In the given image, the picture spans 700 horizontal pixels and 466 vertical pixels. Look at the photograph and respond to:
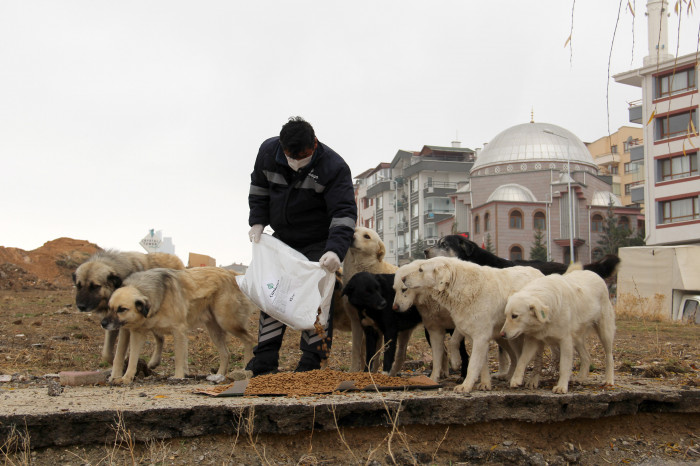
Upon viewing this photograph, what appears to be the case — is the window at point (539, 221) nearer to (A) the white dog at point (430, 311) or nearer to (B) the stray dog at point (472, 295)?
(A) the white dog at point (430, 311)

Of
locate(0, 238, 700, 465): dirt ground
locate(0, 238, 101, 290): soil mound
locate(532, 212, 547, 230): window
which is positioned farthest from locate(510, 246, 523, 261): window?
locate(0, 238, 700, 465): dirt ground

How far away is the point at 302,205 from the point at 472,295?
199 centimetres

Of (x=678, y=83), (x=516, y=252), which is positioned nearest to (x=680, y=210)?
(x=678, y=83)

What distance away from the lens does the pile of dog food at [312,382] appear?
5.41 meters

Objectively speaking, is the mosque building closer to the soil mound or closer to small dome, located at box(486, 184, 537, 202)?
small dome, located at box(486, 184, 537, 202)

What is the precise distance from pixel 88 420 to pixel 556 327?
3851mm

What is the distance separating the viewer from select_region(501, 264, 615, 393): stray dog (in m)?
5.64

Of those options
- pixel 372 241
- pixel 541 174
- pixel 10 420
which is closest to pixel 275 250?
pixel 372 241

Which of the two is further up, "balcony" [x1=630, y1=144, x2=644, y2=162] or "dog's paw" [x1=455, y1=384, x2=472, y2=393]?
"balcony" [x1=630, y1=144, x2=644, y2=162]

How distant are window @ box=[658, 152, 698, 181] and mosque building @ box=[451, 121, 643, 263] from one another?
43.0 feet

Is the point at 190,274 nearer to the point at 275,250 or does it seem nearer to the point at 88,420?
the point at 275,250

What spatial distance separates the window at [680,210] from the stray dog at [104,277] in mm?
42839

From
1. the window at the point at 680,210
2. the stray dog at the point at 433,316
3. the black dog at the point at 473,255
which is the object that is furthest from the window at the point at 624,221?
the stray dog at the point at 433,316

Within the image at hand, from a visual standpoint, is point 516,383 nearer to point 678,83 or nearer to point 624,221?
point 678,83
